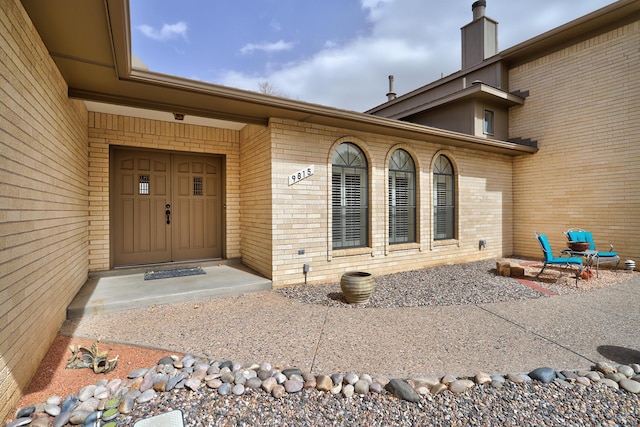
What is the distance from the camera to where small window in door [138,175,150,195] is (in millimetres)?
5766

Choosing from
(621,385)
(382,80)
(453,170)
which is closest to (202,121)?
(453,170)

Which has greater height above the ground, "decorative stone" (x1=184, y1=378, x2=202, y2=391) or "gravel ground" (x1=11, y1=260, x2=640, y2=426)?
"decorative stone" (x1=184, y1=378, x2=202, y2=391)

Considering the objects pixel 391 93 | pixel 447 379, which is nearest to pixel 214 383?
pixel 447 379

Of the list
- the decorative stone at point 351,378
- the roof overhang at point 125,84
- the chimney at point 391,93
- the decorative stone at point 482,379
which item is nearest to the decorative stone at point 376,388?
the decorative stone at point 351,378

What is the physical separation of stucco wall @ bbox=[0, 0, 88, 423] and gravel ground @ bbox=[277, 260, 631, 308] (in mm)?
2950

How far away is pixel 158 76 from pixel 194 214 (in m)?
3.13

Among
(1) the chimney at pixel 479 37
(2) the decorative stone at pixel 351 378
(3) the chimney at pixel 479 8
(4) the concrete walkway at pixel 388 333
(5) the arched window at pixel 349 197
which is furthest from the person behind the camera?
(3) the chimney at pixel 479 8

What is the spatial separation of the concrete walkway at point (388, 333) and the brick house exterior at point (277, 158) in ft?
2.97

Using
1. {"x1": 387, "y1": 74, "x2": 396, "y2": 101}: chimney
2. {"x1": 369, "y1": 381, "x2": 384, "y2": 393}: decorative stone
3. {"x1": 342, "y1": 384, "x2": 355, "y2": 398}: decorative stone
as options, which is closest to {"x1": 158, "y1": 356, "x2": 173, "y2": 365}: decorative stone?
{"x1": 342, "y1": 384, "x2": 355, "y2": 398}: decorative stone

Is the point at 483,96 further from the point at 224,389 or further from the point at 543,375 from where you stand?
the point at 224,389

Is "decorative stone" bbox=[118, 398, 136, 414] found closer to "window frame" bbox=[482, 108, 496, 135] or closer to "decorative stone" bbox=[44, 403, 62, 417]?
"decorative stone" bbox=[44, 403, 62, 417]

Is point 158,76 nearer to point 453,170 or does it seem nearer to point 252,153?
point 252,153

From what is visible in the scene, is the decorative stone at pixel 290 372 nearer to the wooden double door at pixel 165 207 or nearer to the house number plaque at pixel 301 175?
the house number plaque at pixel 301 175

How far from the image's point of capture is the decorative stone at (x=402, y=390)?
7.32 ft
